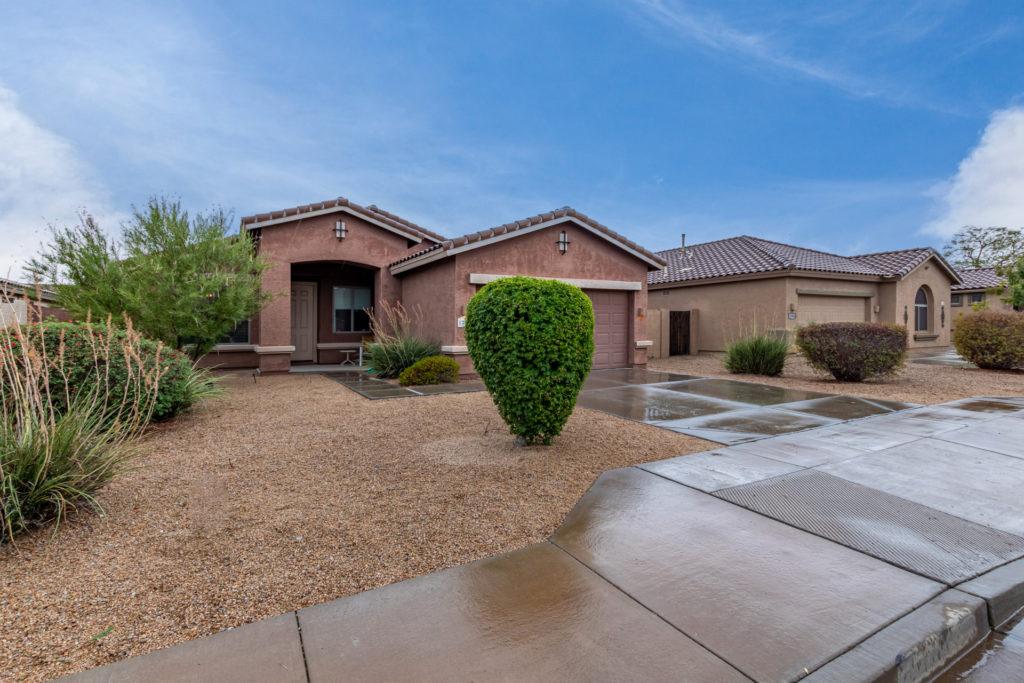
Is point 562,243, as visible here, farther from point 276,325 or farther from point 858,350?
point 276,325

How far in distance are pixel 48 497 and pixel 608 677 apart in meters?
3.89

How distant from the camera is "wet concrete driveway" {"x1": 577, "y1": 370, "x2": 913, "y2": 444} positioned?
6.92m

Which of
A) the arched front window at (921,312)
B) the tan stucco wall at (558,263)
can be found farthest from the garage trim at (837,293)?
the tan stucco wall at (558,263)

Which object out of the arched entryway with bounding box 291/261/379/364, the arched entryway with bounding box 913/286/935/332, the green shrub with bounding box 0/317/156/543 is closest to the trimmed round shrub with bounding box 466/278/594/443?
the green shrub with bounding box 0/317/156/543

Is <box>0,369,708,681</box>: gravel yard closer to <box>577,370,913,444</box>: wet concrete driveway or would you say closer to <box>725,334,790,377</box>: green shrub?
<box>577,370,913,444</box>: wet concrete driveway

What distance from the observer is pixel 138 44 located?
8914 mm

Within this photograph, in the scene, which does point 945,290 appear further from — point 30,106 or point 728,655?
point 30,106

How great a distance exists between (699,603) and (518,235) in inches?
421

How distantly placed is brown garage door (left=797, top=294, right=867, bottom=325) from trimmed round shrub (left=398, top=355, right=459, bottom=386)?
13.7 meters

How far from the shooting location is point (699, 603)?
8.95ft

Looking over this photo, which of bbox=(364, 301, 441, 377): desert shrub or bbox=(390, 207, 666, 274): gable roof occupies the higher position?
bbox=(390, 207, 666, 274): gable roof

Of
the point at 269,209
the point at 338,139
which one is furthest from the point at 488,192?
the point at 269,209

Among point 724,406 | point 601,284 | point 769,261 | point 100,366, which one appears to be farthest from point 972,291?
point 100,366

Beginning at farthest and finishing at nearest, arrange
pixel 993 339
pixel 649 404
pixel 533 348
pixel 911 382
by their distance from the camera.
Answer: pixel 993 339, pixel 911 382, pixel 649 404, pixel 533 348
